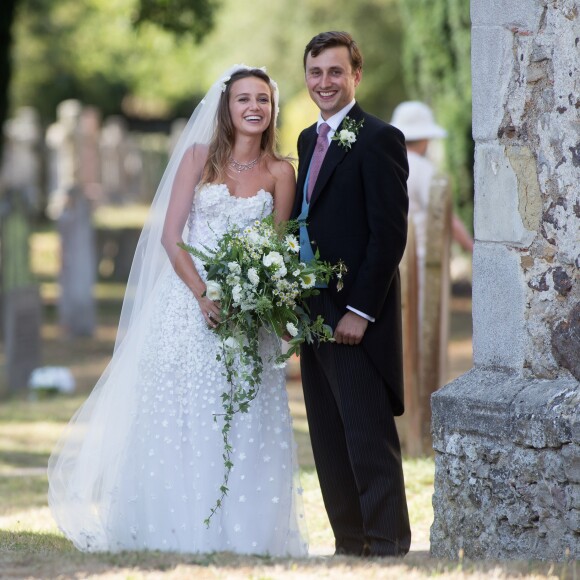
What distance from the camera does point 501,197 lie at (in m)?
4.56

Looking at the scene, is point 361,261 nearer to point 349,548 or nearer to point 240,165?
point 240,165

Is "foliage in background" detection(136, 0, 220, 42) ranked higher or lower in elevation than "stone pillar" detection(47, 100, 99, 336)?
higher

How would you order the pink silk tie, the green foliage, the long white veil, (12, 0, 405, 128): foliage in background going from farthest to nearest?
the green foliage
(12, 0, 405, 128): foliage in background
the long white veil
the pink silk tie

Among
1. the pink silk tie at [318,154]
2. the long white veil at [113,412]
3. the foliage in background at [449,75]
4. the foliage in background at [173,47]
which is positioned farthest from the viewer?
the foliage in background at [173,47]

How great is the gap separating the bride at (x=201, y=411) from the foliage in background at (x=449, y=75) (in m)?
10.3

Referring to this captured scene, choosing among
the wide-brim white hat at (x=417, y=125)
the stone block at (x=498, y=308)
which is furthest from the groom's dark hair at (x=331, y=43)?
the wide-brim white hat at (x=417, y=125)

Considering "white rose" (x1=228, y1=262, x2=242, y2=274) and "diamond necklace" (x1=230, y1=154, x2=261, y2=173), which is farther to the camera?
"diamond necklace" (x1=230, y1=154, x2=261, y2=173)

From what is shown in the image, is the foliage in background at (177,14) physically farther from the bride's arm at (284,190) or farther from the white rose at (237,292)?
the white rose at (237,292)

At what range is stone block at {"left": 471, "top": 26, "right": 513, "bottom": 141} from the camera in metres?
4.50

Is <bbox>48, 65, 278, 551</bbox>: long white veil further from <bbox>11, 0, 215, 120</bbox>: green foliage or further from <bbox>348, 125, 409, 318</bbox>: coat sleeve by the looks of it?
<bbox>11, 0, 215, 120</bbox>: green foliage

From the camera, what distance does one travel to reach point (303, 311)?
491cm

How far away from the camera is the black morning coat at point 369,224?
479cm

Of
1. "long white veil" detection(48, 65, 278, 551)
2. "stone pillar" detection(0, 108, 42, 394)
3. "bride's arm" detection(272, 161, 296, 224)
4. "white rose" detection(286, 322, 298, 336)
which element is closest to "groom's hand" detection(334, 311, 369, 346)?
"white rose" detection(286, 322, 298, 336)

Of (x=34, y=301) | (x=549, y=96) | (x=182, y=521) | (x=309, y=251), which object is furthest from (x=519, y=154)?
(x=34, y=301)
